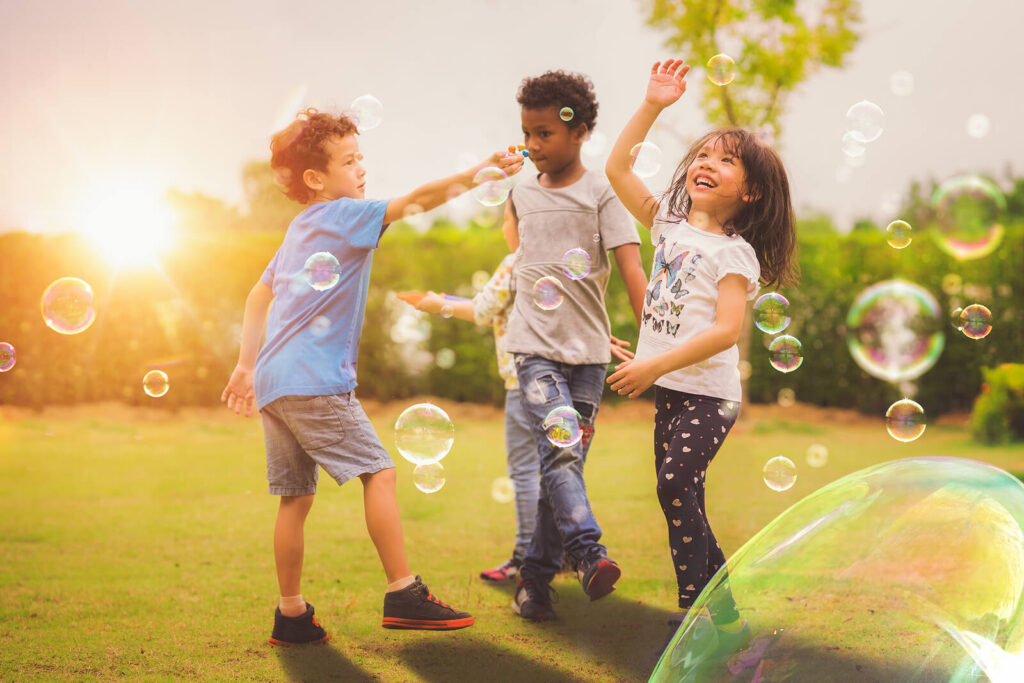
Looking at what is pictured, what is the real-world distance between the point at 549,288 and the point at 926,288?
Answer: 349 inches

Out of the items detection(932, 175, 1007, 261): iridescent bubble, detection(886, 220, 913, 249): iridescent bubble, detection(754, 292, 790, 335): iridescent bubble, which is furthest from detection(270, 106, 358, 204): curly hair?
detection(932, 175, 1007, 261): iridescent bubble

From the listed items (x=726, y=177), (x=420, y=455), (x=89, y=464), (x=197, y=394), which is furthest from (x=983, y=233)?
(x=197, y=394)

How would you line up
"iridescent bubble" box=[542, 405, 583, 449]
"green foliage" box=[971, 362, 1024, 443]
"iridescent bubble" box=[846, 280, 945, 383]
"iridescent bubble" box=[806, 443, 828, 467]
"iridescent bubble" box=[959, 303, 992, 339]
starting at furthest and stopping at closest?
"iridescent bubble" box=[846, 280, 945, 383]
"green foliage" box=[971, 362, 1024, 443]
"iridescent bubble" box=[806, 443, 828, 467]
"iridescent bubble" box=[959, 303, 992, 339]
"iridescent bubble" box=[542, 405, 583, 449]

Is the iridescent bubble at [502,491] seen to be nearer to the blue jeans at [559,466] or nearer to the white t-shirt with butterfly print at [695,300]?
the blue jeans at [559,466]

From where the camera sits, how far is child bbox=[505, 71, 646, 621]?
3105 mm

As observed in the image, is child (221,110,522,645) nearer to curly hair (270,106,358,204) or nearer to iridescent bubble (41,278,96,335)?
curly hair (270,106,358,204)

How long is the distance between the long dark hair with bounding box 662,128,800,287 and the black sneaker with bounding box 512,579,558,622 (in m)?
1.40

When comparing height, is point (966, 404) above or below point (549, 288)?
below

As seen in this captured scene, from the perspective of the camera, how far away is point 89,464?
7.34 meters

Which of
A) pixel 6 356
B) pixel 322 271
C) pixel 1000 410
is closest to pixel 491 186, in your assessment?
pixel 322 271

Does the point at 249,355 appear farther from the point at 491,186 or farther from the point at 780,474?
the point at 780,474

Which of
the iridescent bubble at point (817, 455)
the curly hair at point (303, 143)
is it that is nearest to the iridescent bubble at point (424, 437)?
the curly hair at point (303, 143)

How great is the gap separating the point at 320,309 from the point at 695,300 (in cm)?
125

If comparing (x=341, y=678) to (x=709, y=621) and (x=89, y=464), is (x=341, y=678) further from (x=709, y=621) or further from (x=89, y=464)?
(x=89, y=464)
